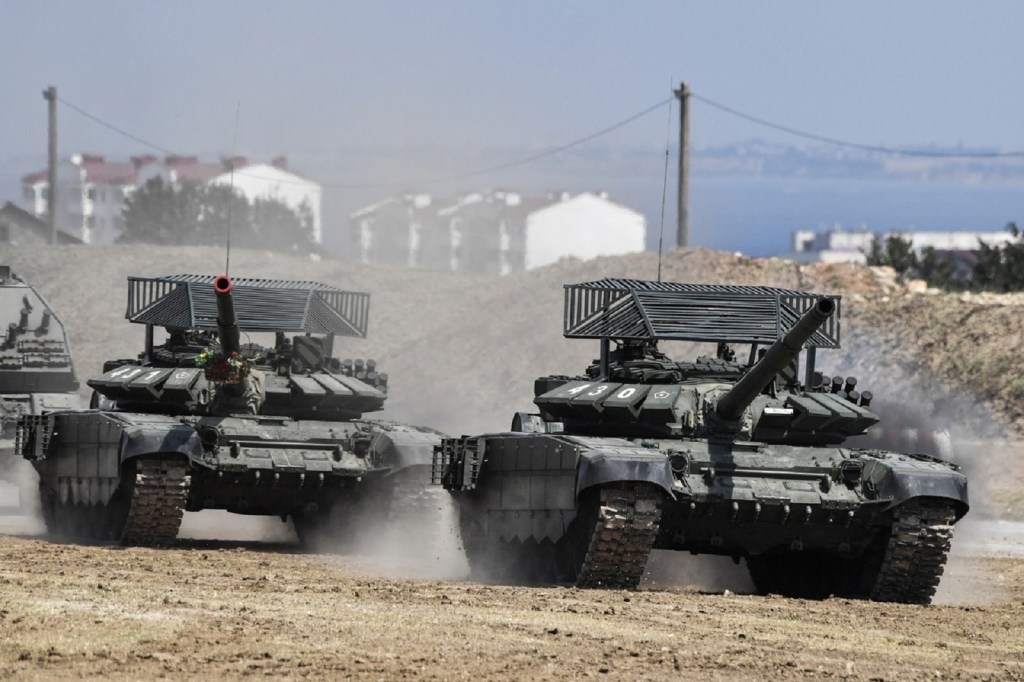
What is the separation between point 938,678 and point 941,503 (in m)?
5.07

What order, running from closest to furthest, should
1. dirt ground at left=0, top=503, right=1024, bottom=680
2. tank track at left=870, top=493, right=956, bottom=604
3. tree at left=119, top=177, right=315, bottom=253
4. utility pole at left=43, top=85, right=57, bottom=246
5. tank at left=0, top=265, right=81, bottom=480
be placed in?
dirt ground at left=0, top=503, right=1024, bottom=680, tank track at left=870, top=493, right=956, bottom=604, tank at left=0, top=265, right=81, bottom=480, utility pole at left=43, top=85, right=57, bottom=246, tree at left=119, top=177, right=315, bottom=253

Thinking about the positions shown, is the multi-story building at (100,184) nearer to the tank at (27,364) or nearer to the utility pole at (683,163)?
the utility pole at (683,163)

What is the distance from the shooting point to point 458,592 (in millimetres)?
18266

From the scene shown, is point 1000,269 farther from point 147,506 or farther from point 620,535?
point 620,535

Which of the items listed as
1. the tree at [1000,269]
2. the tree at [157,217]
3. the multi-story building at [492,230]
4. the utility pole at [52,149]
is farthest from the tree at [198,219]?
the tree at [1000,269]

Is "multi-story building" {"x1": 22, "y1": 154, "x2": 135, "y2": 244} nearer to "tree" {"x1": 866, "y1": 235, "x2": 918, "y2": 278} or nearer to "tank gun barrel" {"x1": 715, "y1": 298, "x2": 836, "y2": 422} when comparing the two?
"tree" {"x1": 866, "y1": 235, "x2": 918, "y2": 278}

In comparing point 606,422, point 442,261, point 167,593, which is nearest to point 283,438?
point 606,422

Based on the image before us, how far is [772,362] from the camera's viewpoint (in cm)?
1873

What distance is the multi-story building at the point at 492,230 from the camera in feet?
313

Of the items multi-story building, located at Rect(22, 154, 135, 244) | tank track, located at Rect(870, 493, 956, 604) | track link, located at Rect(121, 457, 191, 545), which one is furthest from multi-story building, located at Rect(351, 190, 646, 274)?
tank track, located at Rect(870, 493, 956, 604)

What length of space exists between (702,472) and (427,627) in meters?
4.24

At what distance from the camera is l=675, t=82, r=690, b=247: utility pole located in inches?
1863

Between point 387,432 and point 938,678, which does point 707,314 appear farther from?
point 938,678

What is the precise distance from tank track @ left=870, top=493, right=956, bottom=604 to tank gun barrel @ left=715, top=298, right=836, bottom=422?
1.60 m
